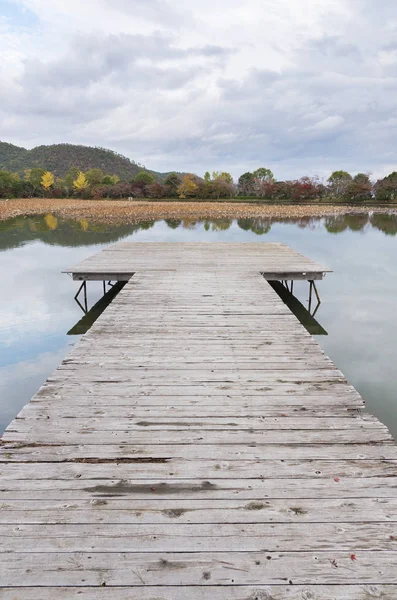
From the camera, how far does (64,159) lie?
10444cm

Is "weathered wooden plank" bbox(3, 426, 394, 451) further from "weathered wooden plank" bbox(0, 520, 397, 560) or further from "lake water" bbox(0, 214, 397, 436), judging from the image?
"lake water" bbox(0, 214, 397, 436)

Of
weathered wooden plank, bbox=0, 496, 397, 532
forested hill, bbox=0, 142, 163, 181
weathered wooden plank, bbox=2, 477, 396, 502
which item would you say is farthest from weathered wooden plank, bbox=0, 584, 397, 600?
forested hill, bbox=0, 142, 163, 181

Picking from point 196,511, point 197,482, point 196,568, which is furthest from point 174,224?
point 196,568

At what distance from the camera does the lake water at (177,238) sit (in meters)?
5.30

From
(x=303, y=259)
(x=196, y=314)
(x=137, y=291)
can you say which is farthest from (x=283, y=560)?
(x=303, y=259)

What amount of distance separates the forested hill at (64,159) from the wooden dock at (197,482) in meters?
103

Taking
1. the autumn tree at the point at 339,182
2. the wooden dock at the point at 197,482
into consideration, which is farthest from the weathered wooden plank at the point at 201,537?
the autumn tree at the point at 339,182

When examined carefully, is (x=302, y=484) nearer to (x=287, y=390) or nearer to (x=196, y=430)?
(x=196, y=430)

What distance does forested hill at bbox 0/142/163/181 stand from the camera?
99688 millimetres

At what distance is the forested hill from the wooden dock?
338ft

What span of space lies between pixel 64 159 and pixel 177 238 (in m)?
98.9

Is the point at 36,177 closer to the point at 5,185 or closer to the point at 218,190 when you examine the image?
the point at 5,185

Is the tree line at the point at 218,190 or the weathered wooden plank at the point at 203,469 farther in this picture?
the tree line at the point at 218,190

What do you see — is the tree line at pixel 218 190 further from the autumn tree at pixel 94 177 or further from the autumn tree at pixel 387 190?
the autumn tree at pixel 94 177
